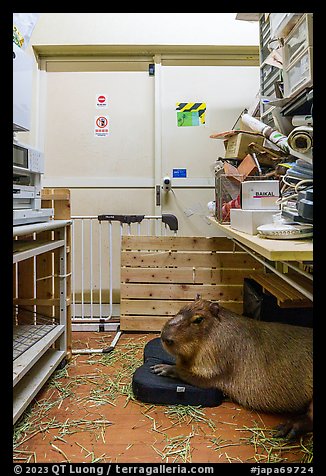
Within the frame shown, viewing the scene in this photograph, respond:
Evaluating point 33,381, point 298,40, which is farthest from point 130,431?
point 298,40

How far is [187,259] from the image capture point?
2475mm

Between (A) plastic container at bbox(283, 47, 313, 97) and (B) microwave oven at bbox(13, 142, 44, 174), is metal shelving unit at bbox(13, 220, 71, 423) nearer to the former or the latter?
(B) microwave oven at bbox(13, 142, 44, 174)

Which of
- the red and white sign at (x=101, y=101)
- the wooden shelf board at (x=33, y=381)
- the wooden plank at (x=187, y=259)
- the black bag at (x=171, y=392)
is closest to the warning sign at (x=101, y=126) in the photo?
the red and white sign at (x=101, y=101)

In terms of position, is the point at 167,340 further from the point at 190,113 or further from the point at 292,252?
the point at 190,113

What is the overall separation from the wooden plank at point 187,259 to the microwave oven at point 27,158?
39.8 inches

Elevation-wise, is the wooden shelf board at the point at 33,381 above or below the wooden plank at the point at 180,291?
below

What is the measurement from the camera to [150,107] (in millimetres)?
2910

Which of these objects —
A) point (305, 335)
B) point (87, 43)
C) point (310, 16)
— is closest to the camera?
point (310, 16)

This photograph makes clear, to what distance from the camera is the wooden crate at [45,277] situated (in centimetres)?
198

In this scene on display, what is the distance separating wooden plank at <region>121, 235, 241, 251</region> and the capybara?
0.86m

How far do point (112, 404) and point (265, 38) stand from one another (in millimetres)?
1956

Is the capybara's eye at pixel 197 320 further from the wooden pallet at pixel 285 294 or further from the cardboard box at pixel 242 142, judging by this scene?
the cardboard box at pixel 242 142

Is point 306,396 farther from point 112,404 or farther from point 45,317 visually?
point 45,317

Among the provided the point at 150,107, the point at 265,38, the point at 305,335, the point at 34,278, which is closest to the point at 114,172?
the point at 150,107
